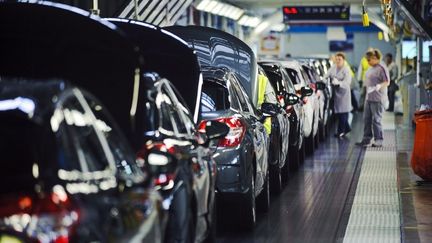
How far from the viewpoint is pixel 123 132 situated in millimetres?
9703

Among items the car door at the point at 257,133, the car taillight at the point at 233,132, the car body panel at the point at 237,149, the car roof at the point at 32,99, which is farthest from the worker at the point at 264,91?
the car roof at the point at 32,99

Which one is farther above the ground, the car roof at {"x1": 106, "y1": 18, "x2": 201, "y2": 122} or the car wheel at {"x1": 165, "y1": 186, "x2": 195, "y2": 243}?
the car roof at {"x1": 106, "y1": 18, "x2": 201, "y2": 122}

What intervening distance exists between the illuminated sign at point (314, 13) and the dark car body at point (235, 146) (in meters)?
28.9

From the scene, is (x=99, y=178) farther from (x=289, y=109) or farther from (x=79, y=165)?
(x=289, y=109)

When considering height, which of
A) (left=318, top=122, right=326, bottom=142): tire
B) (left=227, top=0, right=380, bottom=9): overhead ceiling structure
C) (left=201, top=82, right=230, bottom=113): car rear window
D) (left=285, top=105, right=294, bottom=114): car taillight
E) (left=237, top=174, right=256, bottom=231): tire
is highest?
(left=227, top=0, right=380, bottom=9): overhead ceiling structure

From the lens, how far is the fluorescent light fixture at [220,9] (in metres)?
37.7

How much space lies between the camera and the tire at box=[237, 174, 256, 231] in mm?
12672

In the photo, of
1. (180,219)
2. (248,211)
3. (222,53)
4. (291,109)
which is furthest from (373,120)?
(180,219)

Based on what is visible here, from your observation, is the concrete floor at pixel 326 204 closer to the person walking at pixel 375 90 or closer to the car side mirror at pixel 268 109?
the person walking at pixel 375 90

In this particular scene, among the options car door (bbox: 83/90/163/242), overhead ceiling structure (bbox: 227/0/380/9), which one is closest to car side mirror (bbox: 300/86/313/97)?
car door (bbox: 83/90/163/242)

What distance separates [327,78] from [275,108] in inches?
531

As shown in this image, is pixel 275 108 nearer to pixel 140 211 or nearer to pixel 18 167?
pixel 140 211

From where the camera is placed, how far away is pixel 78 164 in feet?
21.9

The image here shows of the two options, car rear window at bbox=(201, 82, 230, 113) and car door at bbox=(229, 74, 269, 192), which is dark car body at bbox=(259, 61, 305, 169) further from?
car rear window at bbox=(201, 82, 230, 113)
